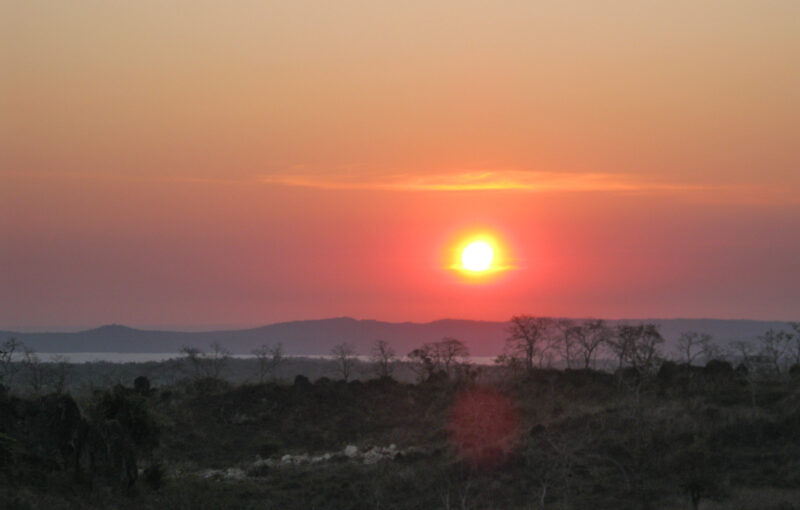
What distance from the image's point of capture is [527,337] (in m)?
77.9

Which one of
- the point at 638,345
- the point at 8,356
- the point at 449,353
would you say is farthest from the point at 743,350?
the point at 8,356

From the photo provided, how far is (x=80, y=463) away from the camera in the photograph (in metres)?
36.2

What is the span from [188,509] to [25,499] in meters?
6.13

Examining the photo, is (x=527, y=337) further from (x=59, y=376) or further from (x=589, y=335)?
(x=59, y=376)

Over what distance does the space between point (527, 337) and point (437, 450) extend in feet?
112

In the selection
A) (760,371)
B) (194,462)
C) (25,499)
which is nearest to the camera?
(25,499)

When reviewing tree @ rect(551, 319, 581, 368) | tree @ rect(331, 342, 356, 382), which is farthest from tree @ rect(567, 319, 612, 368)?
tree @ rect(331, 342, 356, 382)

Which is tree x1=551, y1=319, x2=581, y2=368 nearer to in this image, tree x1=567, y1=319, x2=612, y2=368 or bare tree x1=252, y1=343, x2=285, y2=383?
tree x1=567, y1=319, x2=612, y2=368

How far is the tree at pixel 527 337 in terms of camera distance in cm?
7706

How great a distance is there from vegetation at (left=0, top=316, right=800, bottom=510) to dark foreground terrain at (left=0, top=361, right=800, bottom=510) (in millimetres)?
104

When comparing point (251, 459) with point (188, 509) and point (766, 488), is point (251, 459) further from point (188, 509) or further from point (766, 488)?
point (766, 488)

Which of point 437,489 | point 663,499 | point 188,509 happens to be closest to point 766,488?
point 663,499

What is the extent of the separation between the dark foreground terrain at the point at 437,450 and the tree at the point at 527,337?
18383 millimetres

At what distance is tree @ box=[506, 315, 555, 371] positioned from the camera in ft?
253
